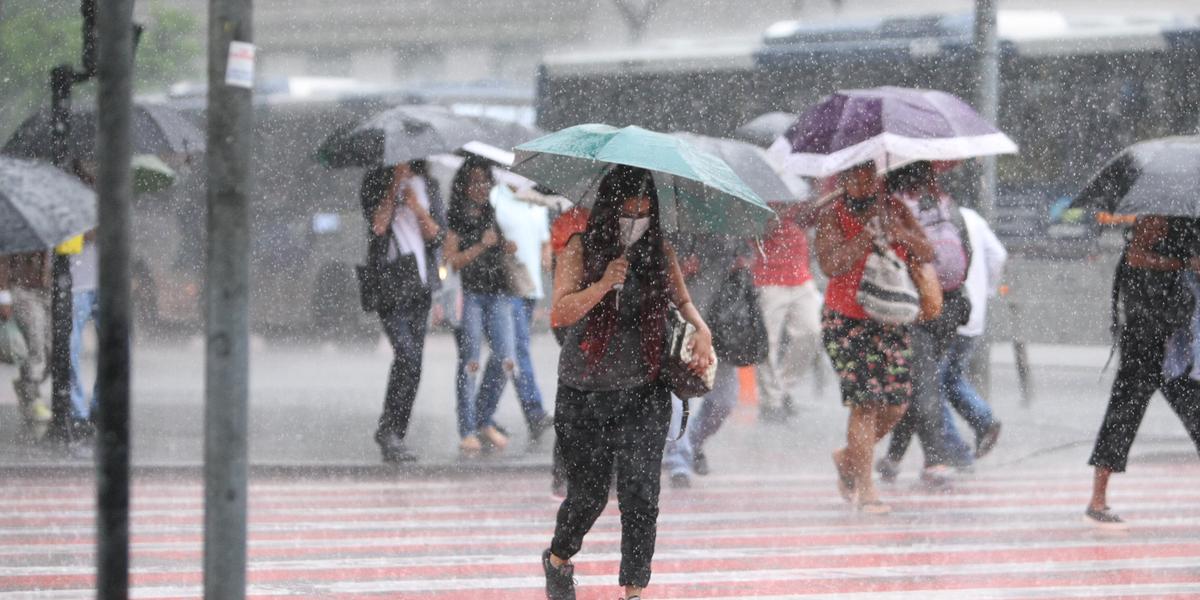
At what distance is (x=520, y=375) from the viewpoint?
9961 millimetres

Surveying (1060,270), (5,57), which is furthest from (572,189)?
(5,57)

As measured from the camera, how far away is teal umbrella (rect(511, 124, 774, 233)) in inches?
215

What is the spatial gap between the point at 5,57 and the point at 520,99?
712 centimetres

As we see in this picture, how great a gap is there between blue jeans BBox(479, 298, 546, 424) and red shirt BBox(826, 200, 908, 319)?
2479 mm

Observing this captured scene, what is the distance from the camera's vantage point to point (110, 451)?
3.95 m

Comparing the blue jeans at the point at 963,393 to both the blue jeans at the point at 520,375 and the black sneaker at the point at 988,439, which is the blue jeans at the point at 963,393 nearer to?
the black sneaker at the point at 988,439

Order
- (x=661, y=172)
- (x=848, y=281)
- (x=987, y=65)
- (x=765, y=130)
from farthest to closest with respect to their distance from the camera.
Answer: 1. (x=765, y=130)
2. (x=987, y=65)
3. (x=848, y=281)
4. (x=661, y=172)

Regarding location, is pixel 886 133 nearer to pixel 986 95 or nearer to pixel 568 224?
pixel 568 224

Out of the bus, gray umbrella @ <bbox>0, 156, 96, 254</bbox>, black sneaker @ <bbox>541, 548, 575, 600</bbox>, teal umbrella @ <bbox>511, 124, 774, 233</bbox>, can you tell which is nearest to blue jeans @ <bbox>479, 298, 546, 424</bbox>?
gray umbrella @ <bbox>0, 156, 96, 254</bbox>

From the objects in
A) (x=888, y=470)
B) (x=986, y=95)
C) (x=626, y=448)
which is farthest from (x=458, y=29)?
(x=626, y=448)

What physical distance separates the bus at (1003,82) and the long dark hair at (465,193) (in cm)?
702

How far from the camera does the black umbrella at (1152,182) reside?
726 centimetres

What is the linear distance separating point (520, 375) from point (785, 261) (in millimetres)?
2145

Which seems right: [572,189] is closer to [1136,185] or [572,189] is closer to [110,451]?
[110,451]
